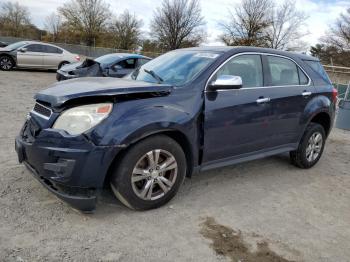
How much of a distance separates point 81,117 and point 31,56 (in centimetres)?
1495

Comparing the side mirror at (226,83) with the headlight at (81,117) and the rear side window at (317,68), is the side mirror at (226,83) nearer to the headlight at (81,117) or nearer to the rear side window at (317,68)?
the headlight at (81,117)

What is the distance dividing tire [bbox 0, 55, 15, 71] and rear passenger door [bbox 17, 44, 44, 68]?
29 centimetres

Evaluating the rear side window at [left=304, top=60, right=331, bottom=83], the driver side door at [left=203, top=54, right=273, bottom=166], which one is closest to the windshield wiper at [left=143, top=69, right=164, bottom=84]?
the driver side door at [left=203, top=54, right=273, bottom=166]

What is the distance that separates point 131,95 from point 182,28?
3952 cm

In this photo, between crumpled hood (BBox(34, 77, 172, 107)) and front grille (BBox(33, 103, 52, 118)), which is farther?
front grille (BBox(33, 103, 52, 118))

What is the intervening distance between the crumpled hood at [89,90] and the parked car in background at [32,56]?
14.1m

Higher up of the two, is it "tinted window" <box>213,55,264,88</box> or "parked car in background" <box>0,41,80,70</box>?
"tinted window" <box>213,55,264,88</box>

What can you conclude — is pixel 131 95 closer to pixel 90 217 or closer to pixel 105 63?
pixel 90 217

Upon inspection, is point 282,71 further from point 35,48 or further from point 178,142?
point 35,48

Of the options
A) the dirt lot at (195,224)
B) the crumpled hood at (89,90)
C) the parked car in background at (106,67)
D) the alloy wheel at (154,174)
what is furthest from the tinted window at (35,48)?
the alloy wheel at (154,174)

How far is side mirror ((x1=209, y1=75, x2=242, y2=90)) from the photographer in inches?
150

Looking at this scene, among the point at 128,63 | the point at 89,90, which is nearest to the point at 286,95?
the point at 89,90

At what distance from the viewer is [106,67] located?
36.1 feet

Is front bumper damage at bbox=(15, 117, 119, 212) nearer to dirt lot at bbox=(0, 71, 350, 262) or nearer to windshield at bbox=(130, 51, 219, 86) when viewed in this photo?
dirt lot at bbox=(0, 71, 350, 262)
